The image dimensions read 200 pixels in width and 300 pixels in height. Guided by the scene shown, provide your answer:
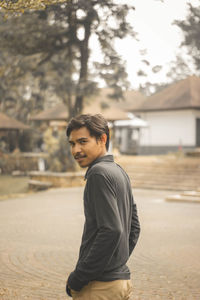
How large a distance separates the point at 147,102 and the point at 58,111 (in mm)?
8019

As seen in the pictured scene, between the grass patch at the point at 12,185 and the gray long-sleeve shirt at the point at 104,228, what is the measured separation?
17.3 m

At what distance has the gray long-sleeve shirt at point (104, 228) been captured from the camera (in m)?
2.47

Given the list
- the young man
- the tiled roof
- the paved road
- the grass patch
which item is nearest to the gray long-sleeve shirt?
the young man

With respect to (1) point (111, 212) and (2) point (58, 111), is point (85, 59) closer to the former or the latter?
(2) point (58, 111)

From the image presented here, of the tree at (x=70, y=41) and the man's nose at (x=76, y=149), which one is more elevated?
the tree at (x=70, y=41)

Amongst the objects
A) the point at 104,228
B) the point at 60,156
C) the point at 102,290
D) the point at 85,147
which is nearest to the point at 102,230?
the point at 104,228

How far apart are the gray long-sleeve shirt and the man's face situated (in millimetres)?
75

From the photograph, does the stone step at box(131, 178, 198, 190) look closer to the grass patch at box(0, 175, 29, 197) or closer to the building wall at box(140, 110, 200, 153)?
the grass patch at box(0, 175, 29, 197)

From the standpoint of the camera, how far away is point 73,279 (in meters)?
2.54

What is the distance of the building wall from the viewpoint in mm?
31812

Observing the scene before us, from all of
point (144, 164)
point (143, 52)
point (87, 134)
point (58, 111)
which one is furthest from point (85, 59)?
point (87, 134)

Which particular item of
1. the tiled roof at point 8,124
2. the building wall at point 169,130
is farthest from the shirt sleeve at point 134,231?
the tiled roof at point 8,124

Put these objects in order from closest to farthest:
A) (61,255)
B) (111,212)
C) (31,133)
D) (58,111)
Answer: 1. (111,212)
2. (61,255)
3. (31,133)
4. (58,111)

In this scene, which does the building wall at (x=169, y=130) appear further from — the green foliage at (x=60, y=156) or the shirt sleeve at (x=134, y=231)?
the shirt sleeve at (x=134, y=231)
